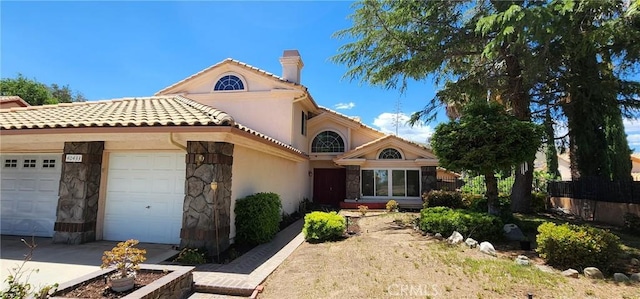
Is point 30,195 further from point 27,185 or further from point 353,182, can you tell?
point 353,182

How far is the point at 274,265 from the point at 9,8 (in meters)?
11.1

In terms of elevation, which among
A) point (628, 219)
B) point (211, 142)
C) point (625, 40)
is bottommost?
point (628, 219)

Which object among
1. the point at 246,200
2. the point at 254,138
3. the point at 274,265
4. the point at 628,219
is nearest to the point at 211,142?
the point at 254,138

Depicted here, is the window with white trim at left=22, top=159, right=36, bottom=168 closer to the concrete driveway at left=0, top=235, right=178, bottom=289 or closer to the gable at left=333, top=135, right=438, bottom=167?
the concrete driveway at left=0, top=235, right=178, bottom=289

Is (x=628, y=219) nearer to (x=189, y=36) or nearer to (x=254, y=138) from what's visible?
(x=254, y=138)

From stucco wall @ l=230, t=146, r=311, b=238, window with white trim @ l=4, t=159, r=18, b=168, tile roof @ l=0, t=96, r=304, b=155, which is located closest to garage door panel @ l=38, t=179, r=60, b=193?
window with white trim @ l=4, t=159, r=18, b=168

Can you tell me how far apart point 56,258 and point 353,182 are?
13870mm

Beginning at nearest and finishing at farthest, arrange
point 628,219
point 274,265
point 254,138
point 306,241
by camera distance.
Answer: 1. point 274,265
2. point 254,138
3. point 306,241
4. point 628,219

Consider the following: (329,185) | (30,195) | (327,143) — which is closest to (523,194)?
(329,185)

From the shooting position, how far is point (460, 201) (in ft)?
52.1

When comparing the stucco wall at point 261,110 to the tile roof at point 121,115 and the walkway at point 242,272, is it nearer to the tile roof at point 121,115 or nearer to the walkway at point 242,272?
the tile roof at point 121,115

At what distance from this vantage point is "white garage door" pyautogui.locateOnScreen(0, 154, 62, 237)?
30.7ft

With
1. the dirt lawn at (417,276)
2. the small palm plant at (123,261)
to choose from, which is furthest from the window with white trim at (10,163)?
the dirt lawn at (417,276)

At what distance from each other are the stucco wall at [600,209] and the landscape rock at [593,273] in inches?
326
